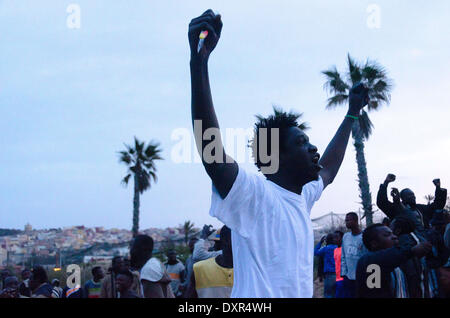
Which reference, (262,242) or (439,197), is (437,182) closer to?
(439,197)

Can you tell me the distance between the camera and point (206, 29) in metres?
1.88

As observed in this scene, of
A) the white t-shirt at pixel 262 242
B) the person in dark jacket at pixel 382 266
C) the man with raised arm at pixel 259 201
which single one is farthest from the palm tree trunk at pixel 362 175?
the white t-shirt at pixel 262 242

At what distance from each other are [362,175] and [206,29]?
15.6 metres

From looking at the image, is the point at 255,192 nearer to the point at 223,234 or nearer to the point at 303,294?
the point at 303,294

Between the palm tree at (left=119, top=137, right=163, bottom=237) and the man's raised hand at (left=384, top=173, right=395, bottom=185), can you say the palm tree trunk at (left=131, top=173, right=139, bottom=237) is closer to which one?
the palm tree at (left=119, top=137, right=163, bottom=237)

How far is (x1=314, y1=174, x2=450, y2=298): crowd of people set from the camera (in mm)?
4578

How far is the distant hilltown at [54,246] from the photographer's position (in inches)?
643

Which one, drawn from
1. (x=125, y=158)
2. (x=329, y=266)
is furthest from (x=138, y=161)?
(x=329, y=266)

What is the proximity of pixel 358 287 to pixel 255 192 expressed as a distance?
3.09m

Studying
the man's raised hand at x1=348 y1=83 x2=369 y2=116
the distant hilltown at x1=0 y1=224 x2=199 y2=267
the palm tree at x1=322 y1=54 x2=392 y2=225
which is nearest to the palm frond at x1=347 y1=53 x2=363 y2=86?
the palm tree at x1=322 y1=54 x2=392 y2=225

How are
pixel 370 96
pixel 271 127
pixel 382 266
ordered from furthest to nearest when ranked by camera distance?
pixel 370 96 < pixel 382 266 < pixel 271 127
